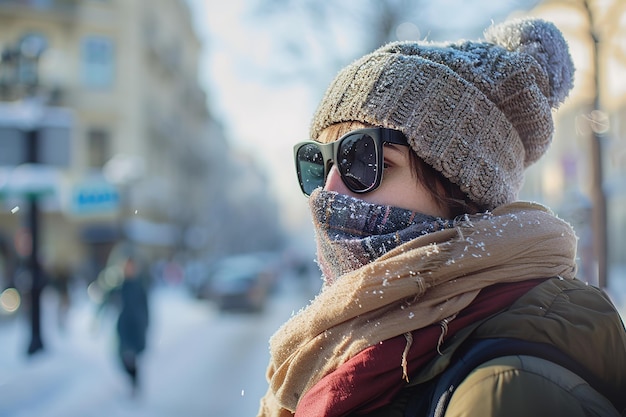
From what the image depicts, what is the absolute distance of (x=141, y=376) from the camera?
880 cm

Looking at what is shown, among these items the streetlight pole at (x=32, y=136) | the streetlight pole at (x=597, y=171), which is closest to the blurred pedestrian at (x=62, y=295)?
the streetlight pole at (x=32, y=136)

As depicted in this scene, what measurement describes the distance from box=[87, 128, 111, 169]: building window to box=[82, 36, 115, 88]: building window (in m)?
2.38

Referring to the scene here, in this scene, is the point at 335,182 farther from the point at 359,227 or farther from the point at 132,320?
the point at 132,320

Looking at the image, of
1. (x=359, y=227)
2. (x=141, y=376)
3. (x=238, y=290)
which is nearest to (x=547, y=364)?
(x=359, y=227)

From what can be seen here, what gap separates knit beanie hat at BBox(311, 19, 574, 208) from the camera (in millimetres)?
1349

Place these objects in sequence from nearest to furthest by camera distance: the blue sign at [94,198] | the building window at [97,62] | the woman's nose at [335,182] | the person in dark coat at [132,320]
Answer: the woman's nose at [335,182]
the person in dark coat at [132,320]
the blue sign at [94,198]
the building window at [97,62]

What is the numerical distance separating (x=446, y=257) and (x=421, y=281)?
0.07 meters

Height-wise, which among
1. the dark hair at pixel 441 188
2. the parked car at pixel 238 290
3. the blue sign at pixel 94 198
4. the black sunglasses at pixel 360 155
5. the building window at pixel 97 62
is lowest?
the parked car at pixel 238 290

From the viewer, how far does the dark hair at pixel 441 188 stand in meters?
1.37

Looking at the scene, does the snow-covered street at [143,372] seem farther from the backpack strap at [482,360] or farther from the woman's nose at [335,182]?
the backpack strap at [482,360]

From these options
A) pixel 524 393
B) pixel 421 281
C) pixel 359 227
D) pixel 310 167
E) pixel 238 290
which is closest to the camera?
pixel 524 393

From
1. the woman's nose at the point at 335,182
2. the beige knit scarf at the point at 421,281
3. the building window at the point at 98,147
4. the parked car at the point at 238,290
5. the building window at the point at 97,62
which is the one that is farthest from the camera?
the building window at the point at 98,147

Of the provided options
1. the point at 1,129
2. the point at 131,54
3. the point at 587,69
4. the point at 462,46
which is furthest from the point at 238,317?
the point at 131,54

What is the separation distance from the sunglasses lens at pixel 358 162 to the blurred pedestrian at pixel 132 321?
23.6 feet
